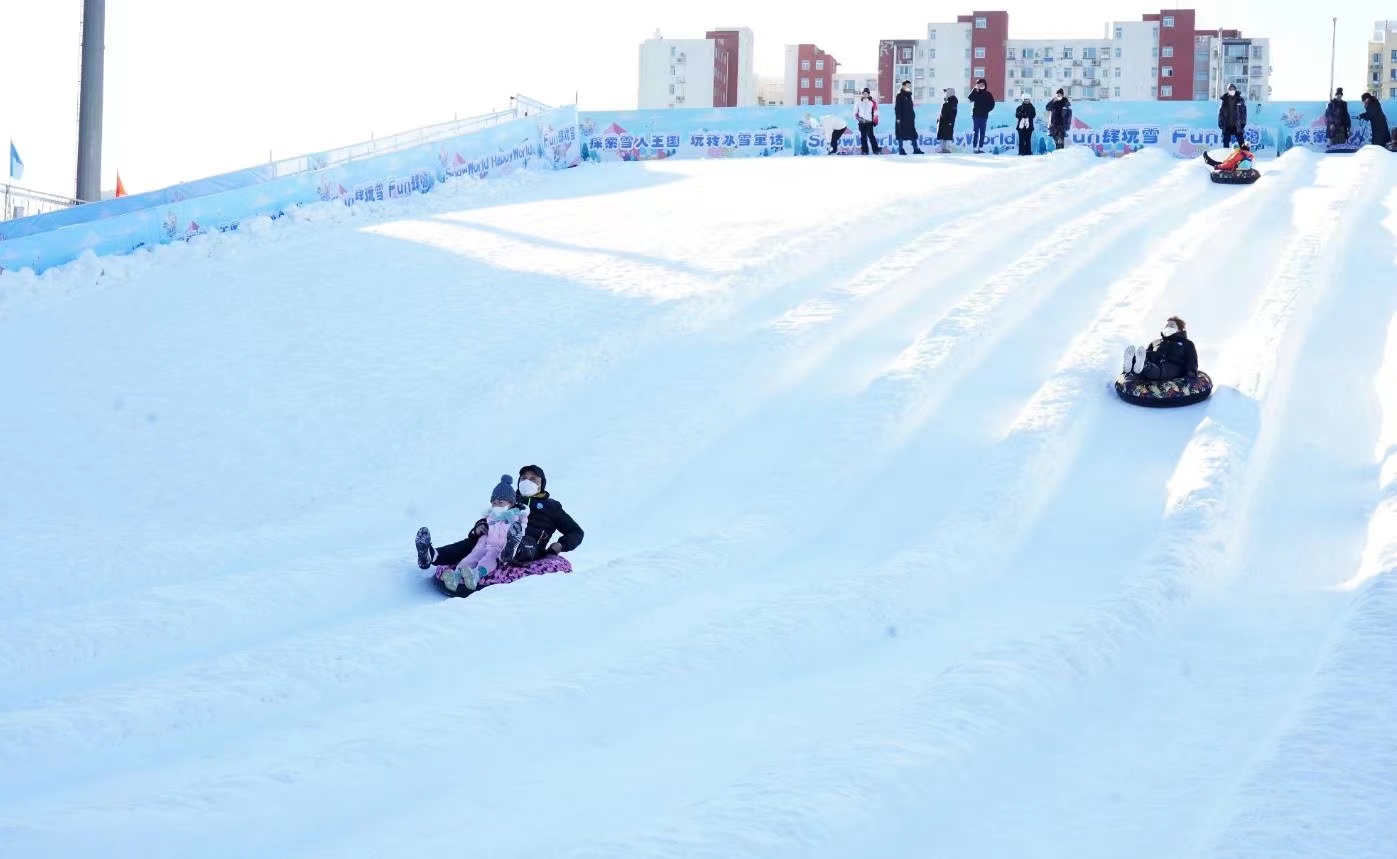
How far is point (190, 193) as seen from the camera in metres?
18.5

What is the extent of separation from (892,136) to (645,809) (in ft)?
74.4

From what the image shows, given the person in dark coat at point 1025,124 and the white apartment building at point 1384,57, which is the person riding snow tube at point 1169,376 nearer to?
the person in dark coat at point 1025,124

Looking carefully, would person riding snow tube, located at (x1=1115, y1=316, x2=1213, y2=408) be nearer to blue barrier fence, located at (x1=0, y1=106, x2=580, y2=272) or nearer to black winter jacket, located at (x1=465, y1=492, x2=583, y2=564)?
black winter jacket, located at (x1=465, y1=492, x2=583, y2=564)

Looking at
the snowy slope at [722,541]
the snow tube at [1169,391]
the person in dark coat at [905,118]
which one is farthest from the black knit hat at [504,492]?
the person in dark coat at [905,118]

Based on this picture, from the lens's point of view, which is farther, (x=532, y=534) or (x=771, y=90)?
(x=771, y=90)

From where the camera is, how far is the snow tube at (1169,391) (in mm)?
10570

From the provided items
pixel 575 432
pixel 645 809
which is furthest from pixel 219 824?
pixel 575 432

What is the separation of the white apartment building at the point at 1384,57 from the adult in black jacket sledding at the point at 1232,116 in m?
89.5

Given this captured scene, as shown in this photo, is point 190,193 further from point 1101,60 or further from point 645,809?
point 1101,60

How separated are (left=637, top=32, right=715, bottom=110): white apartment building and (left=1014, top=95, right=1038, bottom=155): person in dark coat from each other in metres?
66.7

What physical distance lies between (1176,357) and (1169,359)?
0.05 m

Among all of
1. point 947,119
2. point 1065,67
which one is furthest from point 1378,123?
point 1065,67

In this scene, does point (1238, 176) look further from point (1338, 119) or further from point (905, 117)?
point (905, 117)

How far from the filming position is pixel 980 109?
78.6ft
